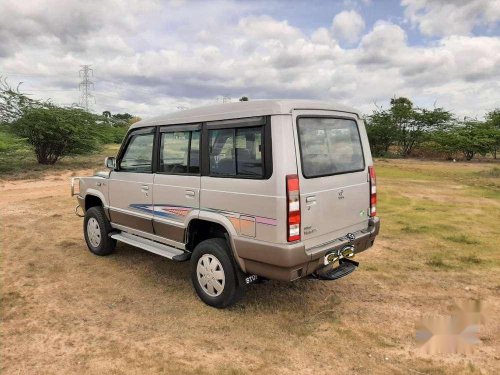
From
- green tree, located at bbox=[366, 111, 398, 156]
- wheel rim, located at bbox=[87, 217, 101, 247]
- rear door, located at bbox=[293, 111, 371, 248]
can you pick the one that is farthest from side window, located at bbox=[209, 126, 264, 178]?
green tree, located at bbox=[366, 111, 398, 156]

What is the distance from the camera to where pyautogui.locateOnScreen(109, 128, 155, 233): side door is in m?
5.13

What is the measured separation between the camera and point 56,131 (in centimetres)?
1867

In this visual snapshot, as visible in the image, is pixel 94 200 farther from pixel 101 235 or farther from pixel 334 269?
pixel 334 269

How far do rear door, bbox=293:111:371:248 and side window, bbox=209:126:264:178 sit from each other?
0.39 meters

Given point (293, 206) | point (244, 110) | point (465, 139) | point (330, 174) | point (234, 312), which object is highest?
point (465, 139)

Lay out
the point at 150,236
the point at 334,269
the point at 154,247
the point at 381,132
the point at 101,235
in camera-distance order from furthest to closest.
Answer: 1. the point at 381,132
2. the point at 101,235
3. the point at 150,236
4. the point at 154,247
5. the point at 334,269

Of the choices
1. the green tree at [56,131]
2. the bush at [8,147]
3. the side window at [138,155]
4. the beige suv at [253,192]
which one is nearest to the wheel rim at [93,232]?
the beige suv at [253,192]

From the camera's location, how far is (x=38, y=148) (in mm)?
19344

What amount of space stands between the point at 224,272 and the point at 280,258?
0.75 metres

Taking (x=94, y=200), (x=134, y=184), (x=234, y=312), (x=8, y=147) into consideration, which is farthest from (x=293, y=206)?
(x=8, y=147)

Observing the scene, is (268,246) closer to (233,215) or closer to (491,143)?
Result: (233,215)

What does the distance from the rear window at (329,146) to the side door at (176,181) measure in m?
1.24

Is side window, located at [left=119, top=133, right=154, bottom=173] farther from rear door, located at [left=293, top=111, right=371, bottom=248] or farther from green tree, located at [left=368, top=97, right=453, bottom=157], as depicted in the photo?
green tree, located at [left=368, top=97, right=453, bottom=157]

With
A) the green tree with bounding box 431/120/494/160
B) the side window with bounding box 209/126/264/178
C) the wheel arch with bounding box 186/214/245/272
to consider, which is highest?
the green tree with bounding box 431/120/494/160
